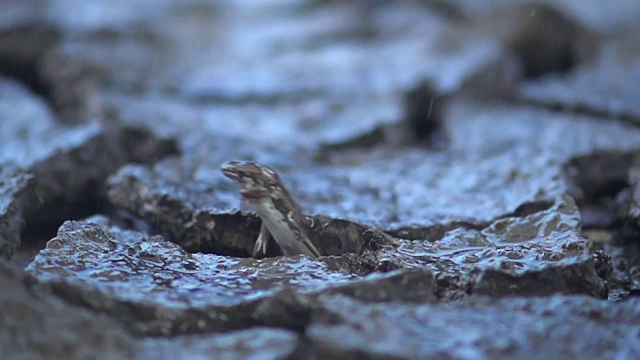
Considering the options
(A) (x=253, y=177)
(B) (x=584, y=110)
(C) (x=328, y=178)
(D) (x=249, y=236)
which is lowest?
(D) (x=249, y=236)

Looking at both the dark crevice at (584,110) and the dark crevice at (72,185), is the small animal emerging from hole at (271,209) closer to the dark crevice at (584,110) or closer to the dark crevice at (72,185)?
the dark crevice at (72,185)

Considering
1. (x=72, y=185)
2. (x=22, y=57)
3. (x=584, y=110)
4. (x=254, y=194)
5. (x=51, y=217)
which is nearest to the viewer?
(x=254, y=194)

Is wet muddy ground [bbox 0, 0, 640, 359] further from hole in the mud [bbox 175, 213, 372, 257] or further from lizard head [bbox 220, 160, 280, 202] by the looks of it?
lizard head [bbox 220, 160, 280, 202]

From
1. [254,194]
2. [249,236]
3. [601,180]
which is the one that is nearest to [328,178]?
[249,236]

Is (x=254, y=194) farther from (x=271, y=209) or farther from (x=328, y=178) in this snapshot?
(x=328, y=178)

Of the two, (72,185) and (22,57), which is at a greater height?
(22,57)

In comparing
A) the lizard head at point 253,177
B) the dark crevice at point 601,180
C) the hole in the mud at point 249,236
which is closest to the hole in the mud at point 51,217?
the hole in the mud at point 249,236
